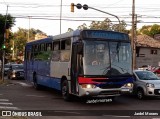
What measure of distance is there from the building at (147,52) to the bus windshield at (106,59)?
53.4 meters

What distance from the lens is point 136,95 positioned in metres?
17.8

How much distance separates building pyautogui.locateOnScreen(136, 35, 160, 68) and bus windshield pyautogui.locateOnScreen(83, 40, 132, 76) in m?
53.4

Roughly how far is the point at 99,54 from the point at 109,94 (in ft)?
5.26

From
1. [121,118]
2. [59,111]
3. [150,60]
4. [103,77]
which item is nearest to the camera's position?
[121,118]

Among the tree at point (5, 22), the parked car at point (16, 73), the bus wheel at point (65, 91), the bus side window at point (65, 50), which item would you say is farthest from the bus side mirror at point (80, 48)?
the tree at point (5, 22)

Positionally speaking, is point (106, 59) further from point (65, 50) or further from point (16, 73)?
point (16, 73)

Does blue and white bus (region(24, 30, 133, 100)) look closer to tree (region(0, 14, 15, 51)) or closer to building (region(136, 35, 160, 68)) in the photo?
tree (region(0, 14, 15, 51))

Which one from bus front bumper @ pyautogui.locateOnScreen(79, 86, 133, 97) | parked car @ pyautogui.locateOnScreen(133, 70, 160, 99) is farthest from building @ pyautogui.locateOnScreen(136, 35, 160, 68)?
bus front bumper @ pyautogui.locateOnScreen(79, 86, 133, 97)

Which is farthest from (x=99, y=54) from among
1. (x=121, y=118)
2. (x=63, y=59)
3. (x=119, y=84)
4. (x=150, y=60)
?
(x=150, y=60)

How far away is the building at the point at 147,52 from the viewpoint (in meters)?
68.6

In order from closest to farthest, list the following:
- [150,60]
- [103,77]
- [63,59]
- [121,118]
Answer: [121,118], [103,77], [63,59], [150,60]

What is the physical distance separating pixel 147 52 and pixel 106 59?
56.9 m

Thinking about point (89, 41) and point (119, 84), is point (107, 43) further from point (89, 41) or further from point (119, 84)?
point (119, 84)

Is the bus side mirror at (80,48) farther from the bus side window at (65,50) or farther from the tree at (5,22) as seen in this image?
the tree at (5,22)
